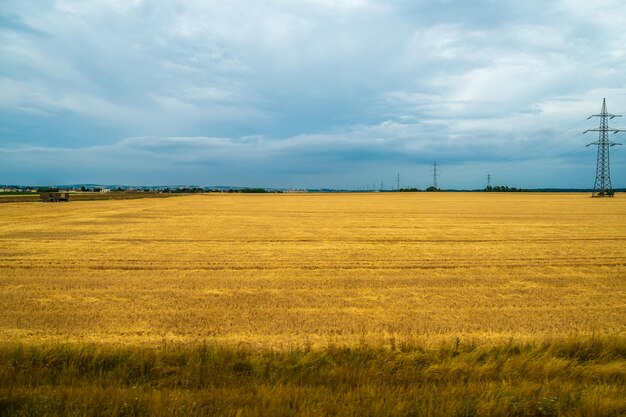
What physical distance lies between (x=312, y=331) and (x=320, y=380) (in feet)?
7.78

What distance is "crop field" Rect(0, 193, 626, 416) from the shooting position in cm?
435

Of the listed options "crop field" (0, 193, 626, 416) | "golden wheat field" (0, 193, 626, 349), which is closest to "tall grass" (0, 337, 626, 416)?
"crop field" (0, 193, 626, 416)

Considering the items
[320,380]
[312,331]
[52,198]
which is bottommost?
[312,331]

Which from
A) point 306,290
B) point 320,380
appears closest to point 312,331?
point 320,380

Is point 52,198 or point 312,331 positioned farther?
point 52,198

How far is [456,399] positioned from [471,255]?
38.7ft

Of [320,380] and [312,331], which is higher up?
[320,380]

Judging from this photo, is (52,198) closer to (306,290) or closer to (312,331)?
(306,290)

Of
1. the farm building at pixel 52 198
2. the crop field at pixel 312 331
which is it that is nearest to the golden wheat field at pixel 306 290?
the crop field at pixel 312 331

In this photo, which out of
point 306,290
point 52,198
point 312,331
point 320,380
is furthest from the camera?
point 52,198

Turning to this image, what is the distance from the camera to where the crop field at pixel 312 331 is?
4352mm

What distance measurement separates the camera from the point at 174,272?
480 inches

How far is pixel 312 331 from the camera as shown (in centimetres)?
734

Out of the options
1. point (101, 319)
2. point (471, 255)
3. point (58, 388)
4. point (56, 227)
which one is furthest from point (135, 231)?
point (58, 388)
